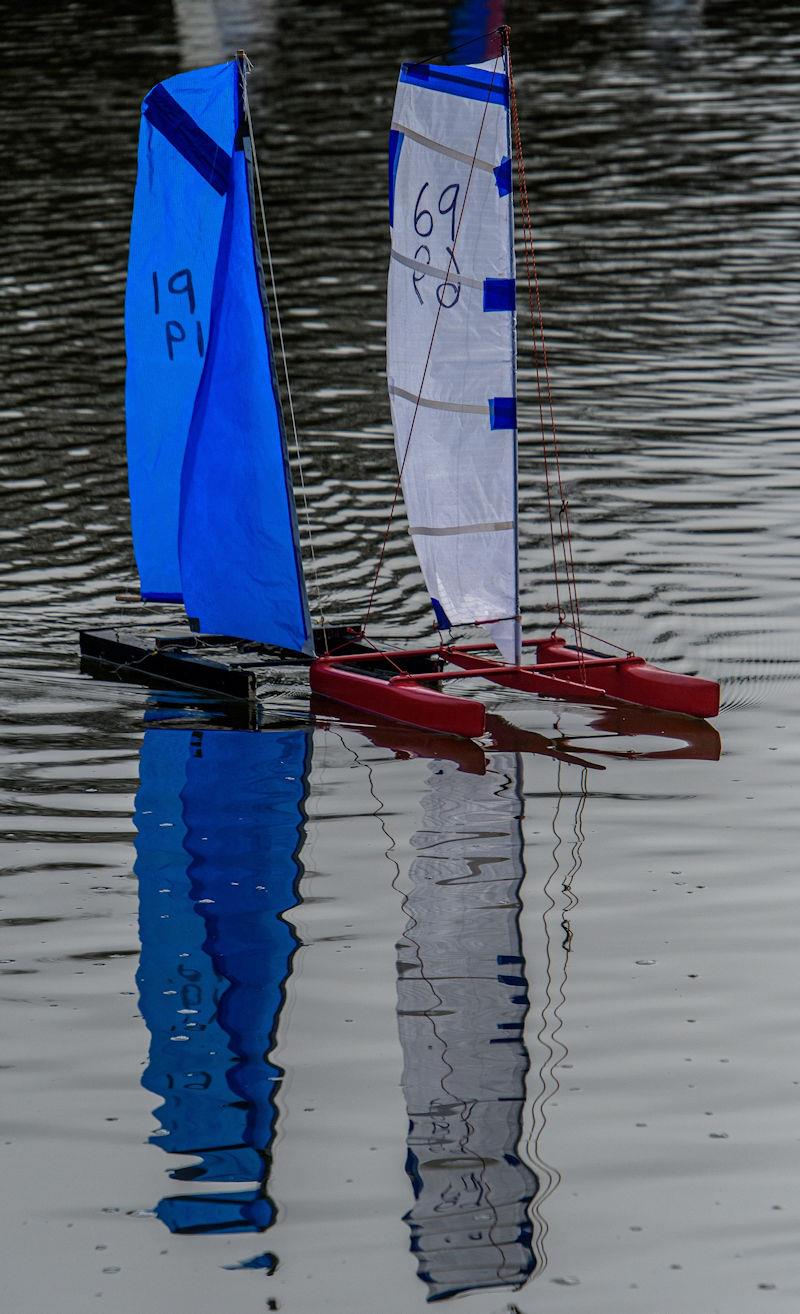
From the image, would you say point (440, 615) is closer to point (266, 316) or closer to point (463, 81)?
point (266, 316)

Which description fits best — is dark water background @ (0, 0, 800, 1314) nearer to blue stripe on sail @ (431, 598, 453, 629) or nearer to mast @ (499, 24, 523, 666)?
mast @ (499, 24, 523, 666)

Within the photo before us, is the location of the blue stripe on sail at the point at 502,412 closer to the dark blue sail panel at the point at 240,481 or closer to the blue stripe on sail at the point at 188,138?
the dark blue sail panel at the point at 240,481

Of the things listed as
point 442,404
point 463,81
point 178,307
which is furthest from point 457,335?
point 178,307

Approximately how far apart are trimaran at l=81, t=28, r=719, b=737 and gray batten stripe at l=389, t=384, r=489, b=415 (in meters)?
0.02

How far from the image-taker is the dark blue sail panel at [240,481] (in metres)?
15.6

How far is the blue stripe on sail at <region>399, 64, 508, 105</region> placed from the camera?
48.1ft

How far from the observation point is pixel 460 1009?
11.0 meters

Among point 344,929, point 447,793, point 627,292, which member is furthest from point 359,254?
point 344,929

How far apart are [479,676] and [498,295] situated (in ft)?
9.82

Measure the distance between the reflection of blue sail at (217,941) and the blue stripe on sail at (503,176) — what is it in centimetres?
446

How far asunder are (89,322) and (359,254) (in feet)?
16.8

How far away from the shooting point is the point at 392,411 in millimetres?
15344

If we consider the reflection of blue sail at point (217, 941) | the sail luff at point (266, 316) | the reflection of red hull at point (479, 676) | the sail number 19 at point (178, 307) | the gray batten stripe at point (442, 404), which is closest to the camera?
the reflection of blue sail at point (217, 941)

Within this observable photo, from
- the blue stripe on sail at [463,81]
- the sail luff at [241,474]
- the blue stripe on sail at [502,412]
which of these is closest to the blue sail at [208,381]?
the sail luff at [241,474]
